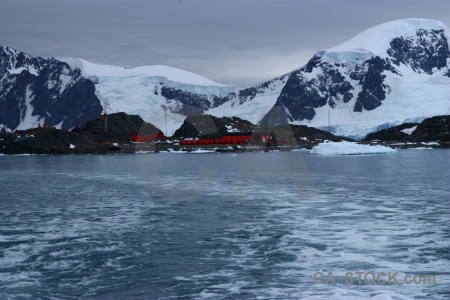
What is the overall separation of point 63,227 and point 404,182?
34.8 meters

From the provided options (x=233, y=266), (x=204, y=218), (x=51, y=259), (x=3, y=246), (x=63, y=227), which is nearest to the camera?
(x=233, y=266)

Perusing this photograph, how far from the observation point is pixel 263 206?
110 ft

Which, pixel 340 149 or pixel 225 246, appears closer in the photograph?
pixel 225 246

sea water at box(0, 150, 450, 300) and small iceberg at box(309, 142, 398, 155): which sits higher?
small iceberg at box(309, 142, 398, 155)

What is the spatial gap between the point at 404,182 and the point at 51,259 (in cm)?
3888

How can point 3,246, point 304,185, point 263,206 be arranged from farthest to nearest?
point 304,185, point 263,206, point 3,246

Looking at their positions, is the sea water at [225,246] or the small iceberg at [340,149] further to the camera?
the small iceberg at [340,149]

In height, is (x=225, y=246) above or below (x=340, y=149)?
below

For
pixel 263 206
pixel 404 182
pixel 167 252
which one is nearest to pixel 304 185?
pixel 404 182

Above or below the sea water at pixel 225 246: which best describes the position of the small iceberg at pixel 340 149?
above

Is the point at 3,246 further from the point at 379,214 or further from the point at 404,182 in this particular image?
the point at 404,182

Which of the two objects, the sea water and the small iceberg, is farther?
the small iceberg

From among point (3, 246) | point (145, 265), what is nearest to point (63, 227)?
point (3, 246)

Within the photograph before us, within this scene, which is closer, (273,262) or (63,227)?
(273,262)
